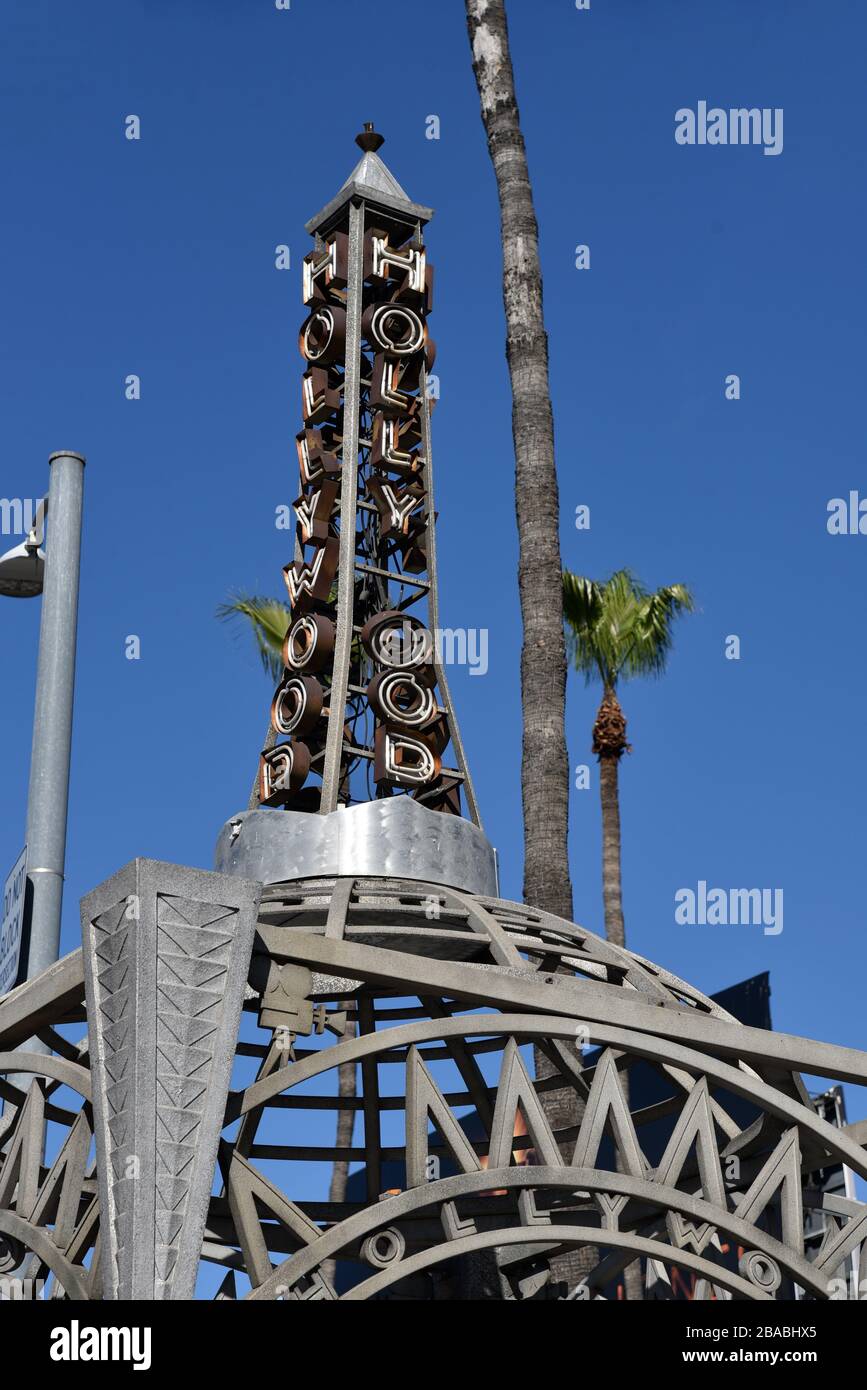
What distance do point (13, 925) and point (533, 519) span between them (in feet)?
28.5

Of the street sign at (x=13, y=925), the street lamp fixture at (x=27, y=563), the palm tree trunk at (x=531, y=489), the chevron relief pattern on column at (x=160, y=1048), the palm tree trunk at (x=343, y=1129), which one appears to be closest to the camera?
the chevron relief pattern on column at (x=160, y=1048)

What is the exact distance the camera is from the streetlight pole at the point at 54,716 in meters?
10.9

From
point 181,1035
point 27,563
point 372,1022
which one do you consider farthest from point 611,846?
point 181,1035

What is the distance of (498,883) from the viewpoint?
14.5m

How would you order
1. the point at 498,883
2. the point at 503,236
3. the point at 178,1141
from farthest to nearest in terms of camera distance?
the point at 503,236
the point at 498,883
the point at 178,1141

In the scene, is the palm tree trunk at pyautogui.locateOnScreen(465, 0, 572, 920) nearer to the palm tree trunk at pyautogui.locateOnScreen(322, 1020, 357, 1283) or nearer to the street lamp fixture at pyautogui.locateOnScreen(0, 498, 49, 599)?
the street lamp fixture at pyautogui.locateOnScreen(0, 498, 49, 599)

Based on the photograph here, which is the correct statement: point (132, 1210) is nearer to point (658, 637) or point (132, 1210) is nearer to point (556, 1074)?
point (556, 1074)

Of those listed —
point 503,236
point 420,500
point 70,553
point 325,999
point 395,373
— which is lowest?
point 325,999

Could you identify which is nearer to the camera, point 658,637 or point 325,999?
point 325,999

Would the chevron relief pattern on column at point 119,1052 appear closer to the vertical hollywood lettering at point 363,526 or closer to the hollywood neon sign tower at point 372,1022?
the hollywood neon sign tower at point 372,1022

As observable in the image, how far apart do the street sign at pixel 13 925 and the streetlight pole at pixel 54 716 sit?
0.07 m

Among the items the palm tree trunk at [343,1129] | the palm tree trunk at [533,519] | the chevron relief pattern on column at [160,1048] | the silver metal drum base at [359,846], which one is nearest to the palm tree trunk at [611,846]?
the palm tree trunk at [343,1129]

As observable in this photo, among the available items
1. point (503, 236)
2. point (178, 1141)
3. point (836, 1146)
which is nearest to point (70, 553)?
point (178, 1141)
